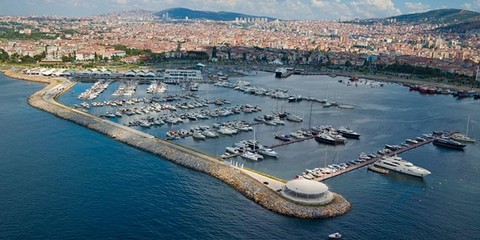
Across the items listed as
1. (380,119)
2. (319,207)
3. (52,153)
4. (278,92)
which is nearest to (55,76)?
(278,92)

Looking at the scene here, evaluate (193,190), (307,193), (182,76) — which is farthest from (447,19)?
(193,190)

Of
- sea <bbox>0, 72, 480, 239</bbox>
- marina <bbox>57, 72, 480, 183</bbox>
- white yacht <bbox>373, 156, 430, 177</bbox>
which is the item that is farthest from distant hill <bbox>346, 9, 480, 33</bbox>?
white yacht <bbox>373, 156, 430, 177</bbox>

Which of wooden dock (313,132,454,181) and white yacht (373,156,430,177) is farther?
white yacht (373,156,430,177)

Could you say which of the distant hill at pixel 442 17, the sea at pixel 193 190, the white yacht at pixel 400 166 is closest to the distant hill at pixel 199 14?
the distant hill at pixel 442 17

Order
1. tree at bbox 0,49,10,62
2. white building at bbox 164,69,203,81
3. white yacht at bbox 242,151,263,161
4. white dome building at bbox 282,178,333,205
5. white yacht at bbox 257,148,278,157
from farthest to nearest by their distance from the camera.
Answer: tree at bbox 0,49,10,62 < white building at bbox 164,69,203,81 < white yacht at bbox 257,148,278,157 < white yacht at bbox 242,151,263,161 < white dome building at bbox 282,178,333,205

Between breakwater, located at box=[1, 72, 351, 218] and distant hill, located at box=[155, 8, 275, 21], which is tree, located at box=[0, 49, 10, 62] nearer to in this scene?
breakwater, located at box=[1, 72, 351, 218]

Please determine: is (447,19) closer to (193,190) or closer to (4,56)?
(4,56)
